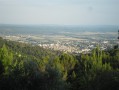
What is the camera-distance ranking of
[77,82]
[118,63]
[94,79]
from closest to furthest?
1. [94,79]
2. [77,82]
3. [118,63]

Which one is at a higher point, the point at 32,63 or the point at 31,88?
the point at 32,63

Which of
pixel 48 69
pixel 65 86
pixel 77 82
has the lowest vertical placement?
pixel 77 82

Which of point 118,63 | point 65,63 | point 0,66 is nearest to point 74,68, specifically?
point 65,63

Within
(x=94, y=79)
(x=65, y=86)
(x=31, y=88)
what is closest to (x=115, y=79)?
(x=94, y=79)

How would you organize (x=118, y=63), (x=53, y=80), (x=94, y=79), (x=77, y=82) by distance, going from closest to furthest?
(x=53, y=80) → (x=94, y=79) → (x=77, y=82) → (x=118, y=63)

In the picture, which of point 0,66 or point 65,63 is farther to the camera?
point 65,63

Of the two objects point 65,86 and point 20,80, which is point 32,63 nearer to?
point 20,80

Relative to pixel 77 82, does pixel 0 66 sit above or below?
above

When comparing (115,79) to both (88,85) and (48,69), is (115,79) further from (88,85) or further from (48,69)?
(48,69)

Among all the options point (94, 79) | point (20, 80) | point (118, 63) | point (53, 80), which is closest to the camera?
point (53, 80)
